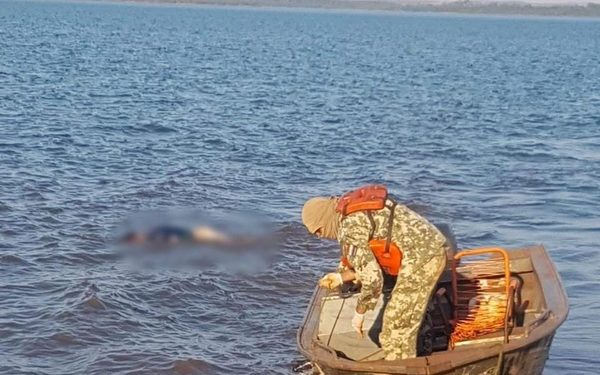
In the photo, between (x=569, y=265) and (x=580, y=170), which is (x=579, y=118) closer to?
(x=580, y=170)

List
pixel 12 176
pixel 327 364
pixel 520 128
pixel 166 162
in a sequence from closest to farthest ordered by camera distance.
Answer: pixel 327 364, pixel 12 176, pixel 166 162, pixel 520 128

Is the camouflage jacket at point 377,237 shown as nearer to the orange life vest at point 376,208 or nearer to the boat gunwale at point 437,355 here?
the orange life vest at point 376,208

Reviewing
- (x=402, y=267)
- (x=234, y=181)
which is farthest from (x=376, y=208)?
(x=234, y=181)

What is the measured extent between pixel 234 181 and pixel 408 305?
42.1ft

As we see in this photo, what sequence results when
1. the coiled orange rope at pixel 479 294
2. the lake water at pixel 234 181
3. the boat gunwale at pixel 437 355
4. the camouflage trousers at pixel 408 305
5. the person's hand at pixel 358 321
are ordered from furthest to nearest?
the lake water at pixel 234 181 < the coiled orange rope at pixel 479 294 < the person's hand at pixel 358 321 < the camouflage trousers at pixel 408 305 < the boat gunwale at pixel 437 355

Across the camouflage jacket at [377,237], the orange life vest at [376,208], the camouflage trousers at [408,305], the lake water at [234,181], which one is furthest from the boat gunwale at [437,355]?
the lake water at [234,181]

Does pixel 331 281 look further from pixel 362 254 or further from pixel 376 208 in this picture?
pixel 376 208

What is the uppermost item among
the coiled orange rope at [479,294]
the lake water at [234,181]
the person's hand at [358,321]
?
the person's hand at [358,321]

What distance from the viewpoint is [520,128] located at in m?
32.4

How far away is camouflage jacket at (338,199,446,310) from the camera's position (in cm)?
875

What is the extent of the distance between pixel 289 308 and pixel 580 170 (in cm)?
1264

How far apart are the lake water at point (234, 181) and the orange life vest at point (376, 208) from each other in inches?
118

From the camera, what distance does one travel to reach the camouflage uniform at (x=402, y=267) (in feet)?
28.8

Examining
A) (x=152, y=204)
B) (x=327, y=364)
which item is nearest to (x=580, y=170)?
(x=152, y=204)
